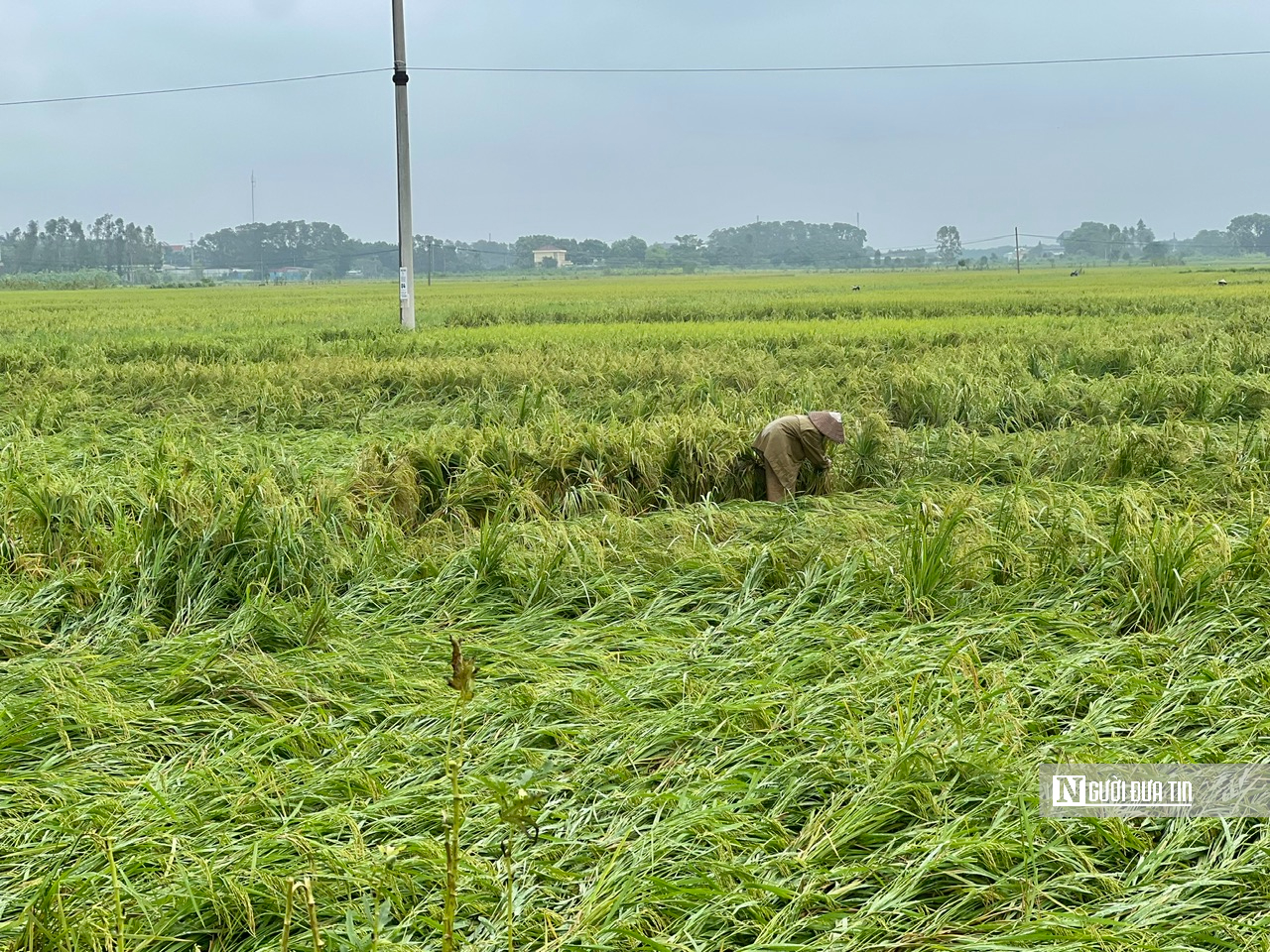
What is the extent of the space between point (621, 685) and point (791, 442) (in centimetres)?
317

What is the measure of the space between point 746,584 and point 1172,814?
2025mm

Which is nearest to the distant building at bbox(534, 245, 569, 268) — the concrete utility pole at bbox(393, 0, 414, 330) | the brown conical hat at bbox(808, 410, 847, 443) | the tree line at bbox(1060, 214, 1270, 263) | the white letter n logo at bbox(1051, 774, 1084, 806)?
the tree line at bbox(1060, 214, 1270, 263)

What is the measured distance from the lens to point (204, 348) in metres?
14.1

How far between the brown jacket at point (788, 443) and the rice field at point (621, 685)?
18 cm

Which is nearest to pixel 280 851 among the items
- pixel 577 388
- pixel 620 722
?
pixel 620 722

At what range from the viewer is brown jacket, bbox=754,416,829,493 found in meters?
6.29

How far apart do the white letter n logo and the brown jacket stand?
357 centimetres

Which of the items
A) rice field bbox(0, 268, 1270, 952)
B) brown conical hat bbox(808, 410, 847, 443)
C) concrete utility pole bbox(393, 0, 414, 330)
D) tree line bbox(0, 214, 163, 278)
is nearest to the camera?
rice field bbox(0, 268, 1270, 952)

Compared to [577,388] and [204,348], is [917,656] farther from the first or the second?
[204,348]

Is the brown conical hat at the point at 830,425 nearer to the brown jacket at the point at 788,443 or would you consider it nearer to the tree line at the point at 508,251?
the brown jacket at the point at 788,443

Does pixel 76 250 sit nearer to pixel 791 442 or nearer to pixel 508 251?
pixel 508 251

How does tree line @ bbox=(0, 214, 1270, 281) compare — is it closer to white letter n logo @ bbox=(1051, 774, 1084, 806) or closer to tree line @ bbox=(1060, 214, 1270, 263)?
tree line @ bbox=(1060, 214, 1270, 263)

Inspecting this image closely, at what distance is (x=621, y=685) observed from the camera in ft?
11.5

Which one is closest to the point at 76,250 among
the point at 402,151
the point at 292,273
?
the point at 292,273
